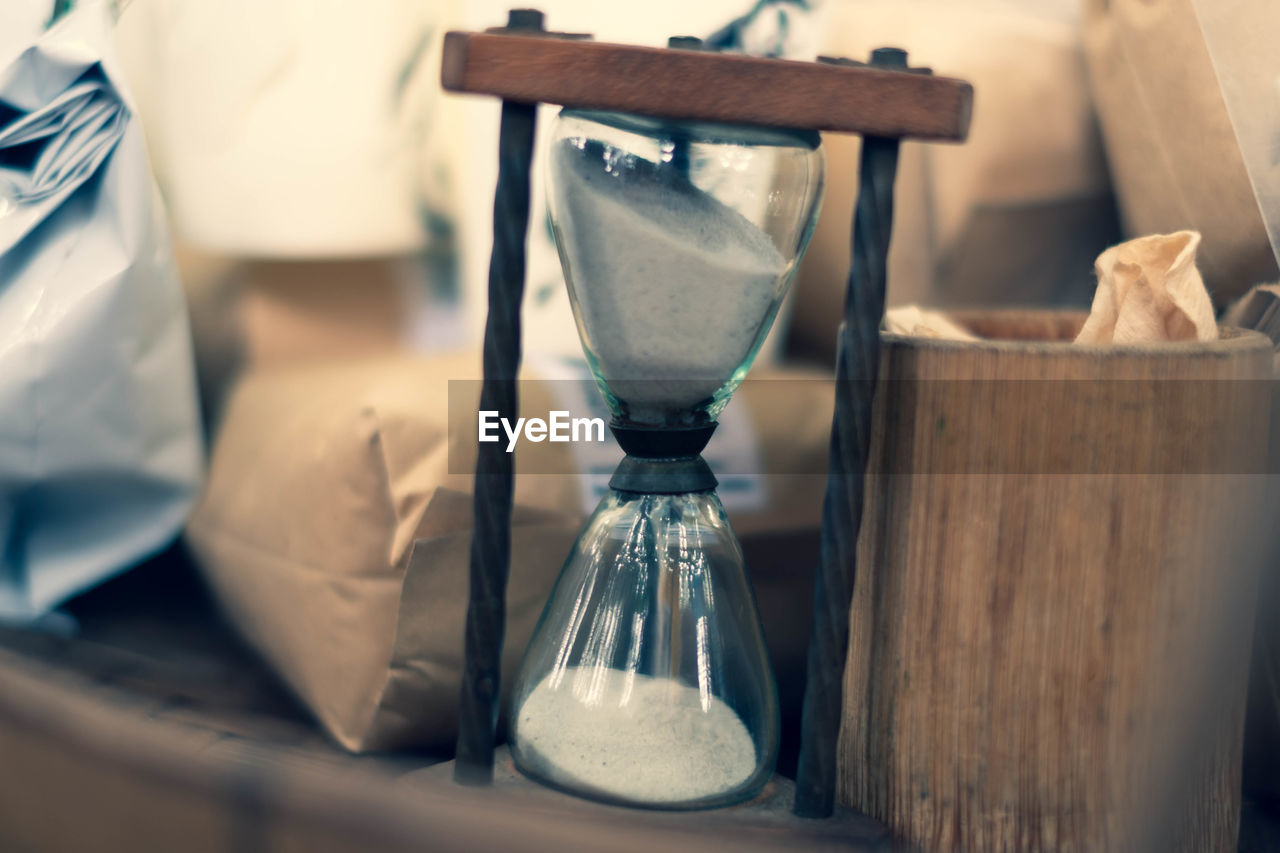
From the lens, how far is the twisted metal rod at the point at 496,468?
37 centimetres

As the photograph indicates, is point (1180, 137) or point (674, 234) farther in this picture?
point (1180, 137)

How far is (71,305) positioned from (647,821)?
38cm

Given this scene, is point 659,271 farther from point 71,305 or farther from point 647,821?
point 71,305

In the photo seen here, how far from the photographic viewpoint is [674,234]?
14.3 inches

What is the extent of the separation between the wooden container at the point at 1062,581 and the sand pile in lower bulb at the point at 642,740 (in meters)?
0.07

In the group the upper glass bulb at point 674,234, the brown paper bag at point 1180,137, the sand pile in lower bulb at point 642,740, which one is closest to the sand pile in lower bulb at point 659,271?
the upper glass bulb at point 674,234

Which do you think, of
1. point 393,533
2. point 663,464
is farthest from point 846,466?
point 393,533

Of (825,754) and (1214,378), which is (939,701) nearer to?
(825,754)

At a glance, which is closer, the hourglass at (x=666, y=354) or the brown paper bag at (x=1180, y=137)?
the hourglass at (x=666, y=354)

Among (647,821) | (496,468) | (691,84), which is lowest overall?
(647,821)

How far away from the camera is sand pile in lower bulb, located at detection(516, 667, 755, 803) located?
404mm

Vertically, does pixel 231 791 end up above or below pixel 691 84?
below

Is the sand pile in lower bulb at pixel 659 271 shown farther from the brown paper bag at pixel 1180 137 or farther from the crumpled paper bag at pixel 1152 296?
the brown paper bag at pixel 1180 137

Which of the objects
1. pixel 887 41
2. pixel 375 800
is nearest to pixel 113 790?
pixel 375 800
